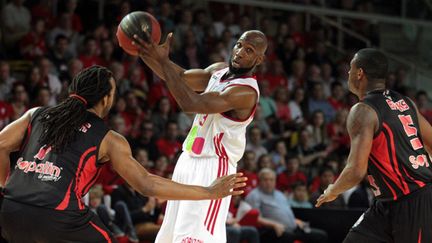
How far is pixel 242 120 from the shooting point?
615 centimetres

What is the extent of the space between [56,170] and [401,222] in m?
2.49

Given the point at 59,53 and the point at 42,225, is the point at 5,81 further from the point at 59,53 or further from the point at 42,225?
the point at 42,225

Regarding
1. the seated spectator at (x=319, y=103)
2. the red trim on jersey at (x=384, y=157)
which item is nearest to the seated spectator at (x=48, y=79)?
the seated spectator at (x=319, y=103)

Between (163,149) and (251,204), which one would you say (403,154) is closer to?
(251,204)

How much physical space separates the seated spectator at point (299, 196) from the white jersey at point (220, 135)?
5.36 meters

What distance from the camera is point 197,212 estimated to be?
5961mm

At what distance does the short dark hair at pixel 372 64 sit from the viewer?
5.85 m

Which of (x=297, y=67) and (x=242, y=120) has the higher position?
(x=242, y=120)

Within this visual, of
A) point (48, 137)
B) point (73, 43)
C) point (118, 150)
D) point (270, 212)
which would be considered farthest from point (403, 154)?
point (73, 43)

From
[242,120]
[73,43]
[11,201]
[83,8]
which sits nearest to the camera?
[11,201]

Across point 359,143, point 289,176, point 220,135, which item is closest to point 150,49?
point 220,135

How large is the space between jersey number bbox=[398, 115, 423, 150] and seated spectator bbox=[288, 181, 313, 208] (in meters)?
5.65

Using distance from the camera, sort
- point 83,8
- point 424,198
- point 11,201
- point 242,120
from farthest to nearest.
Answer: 1. point 83,8
2. point 242,120
3. point 424,198
4. point 11,201

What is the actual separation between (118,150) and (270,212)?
6.13m
